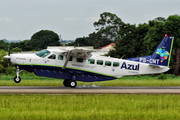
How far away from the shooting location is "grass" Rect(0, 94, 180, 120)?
45.4ft

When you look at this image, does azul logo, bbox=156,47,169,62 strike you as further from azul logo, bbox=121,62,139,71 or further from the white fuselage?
azul logo, bbox=121,62,139,71

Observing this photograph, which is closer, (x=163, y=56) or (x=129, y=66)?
(x=129, y=66)

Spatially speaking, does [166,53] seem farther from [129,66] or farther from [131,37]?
[131,37]

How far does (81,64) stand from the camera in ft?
82.6

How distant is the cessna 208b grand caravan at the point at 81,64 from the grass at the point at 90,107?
17.2ft

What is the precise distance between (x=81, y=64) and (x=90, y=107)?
30.7ft

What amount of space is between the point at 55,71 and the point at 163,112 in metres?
11.7

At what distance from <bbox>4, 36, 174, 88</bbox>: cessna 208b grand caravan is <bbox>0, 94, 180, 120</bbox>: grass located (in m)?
5.24

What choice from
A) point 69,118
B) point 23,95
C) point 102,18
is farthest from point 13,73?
point 102,18

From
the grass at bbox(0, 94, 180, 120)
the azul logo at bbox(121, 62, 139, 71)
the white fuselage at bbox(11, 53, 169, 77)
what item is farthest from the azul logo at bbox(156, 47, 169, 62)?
the grass at bbox(0, 94, 180, 120)

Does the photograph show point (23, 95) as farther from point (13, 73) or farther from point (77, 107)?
point (13, 73)

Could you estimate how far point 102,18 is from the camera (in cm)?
11338

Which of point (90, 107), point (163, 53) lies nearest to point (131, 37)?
point (163, 53)

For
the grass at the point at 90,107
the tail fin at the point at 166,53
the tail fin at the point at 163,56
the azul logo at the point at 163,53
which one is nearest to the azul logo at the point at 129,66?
the tail fin at the point at 163,56
